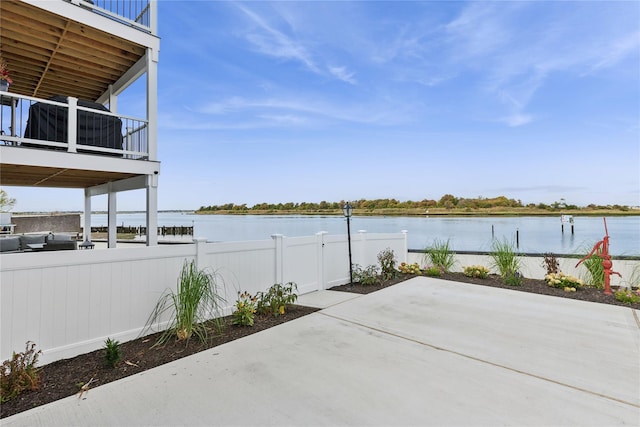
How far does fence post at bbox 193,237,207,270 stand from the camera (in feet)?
12.8

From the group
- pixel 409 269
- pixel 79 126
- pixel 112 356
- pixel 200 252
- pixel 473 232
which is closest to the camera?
pixel 112 356

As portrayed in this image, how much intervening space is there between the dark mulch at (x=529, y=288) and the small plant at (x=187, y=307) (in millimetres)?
2926

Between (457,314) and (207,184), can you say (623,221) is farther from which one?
(207,184)

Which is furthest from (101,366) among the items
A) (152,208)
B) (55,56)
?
(55,56)

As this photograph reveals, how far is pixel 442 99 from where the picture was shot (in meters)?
12.7

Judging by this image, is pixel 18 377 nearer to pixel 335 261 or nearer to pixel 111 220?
pixel 335 261

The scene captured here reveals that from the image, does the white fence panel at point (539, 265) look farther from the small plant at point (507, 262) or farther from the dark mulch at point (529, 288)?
the dark mulch at point (529, 288)

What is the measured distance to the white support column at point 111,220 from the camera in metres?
7.73

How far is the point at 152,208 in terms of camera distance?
18.9 feet

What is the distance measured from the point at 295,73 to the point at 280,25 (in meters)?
3.17

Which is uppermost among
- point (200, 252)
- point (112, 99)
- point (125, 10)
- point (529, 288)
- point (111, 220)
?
point (125, 10)

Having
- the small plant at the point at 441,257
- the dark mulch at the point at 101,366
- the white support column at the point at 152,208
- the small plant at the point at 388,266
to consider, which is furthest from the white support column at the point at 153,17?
the small plant at the point at 441,257

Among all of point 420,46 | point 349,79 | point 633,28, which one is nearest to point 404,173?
point 349,79

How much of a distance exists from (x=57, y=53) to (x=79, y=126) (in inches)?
63.7
